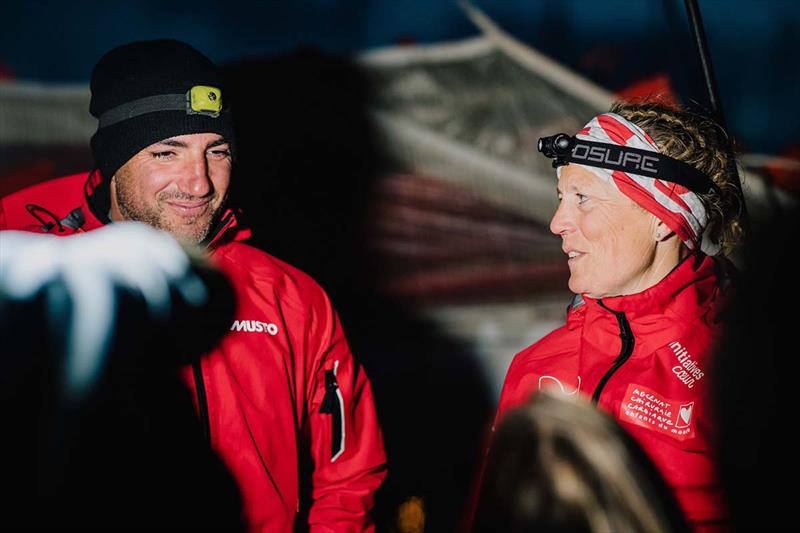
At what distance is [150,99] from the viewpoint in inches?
57.2

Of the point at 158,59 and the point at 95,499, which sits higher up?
the point at 158,59

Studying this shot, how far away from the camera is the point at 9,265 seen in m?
0.71

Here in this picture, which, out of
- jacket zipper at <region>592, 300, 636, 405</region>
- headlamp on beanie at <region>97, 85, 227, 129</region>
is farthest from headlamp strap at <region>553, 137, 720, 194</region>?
headlamp on beanie at <region>97, 85, 227, 129</region>

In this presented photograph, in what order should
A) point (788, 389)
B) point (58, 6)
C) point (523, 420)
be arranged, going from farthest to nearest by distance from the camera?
point (58, 6) < point (788, 389) < point (523, 420)

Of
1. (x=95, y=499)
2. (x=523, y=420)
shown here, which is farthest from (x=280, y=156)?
(x=523, y=420)

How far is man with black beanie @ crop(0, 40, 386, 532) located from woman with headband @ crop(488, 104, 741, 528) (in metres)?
0.40

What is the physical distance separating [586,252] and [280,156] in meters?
1.52

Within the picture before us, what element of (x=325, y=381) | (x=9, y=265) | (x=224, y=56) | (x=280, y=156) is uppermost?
(x=224, y=56)

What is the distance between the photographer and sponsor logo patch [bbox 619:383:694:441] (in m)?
1.09

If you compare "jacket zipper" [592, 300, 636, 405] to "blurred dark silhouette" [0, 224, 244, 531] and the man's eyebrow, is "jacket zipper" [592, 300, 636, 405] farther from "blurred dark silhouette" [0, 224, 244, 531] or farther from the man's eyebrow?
the man's eyebrow

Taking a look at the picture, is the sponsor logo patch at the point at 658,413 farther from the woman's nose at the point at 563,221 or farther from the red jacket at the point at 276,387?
the red jacket at the point at 276,387

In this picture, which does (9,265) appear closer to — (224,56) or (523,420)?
(523,420)

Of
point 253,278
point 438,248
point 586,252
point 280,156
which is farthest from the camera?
point 438,248

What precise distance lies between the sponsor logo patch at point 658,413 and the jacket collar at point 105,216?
0.87 m
